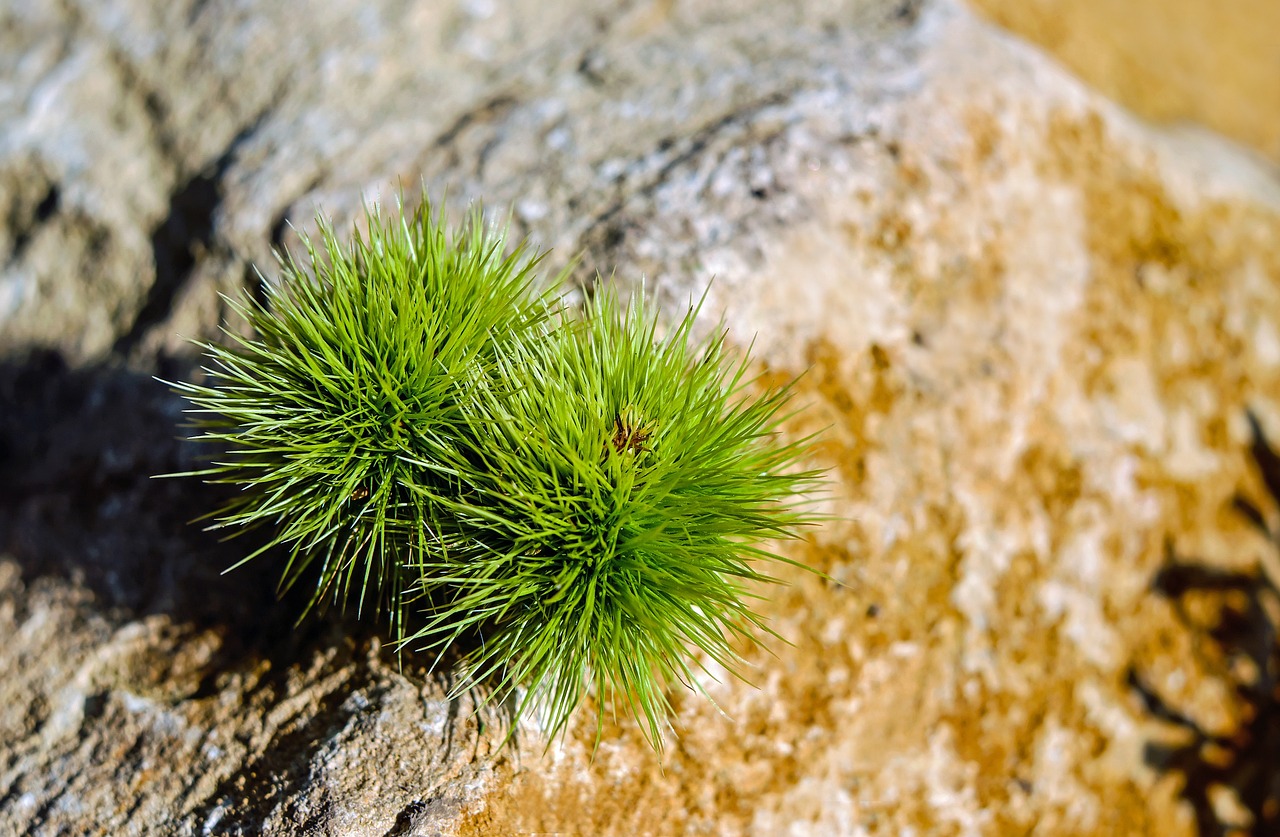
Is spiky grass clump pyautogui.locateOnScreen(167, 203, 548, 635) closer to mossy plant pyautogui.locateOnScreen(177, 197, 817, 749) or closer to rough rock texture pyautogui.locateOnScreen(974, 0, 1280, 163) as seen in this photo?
mossy plant pyautogui.locateOnScreen(177, 197, 817, 749)

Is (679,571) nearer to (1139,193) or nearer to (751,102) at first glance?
(751,102)

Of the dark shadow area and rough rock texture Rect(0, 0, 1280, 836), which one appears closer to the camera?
rough rock texture Rect(0, 0, 1280, 836)

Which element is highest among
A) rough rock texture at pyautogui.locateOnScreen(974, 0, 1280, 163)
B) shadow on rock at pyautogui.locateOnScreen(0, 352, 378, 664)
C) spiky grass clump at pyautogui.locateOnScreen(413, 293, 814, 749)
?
spiky grass clump at pyautogui.locateOnScreen(413, 293, 814, 749)

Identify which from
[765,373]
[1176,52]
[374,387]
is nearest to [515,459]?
[374,387]

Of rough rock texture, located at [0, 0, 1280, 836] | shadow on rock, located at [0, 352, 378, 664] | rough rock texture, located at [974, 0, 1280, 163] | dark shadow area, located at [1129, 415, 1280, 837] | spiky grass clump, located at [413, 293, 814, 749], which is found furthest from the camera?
rough rock texture, located at [974, 0, 1280, 163]

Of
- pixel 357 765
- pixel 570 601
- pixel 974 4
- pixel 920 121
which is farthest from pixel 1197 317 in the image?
pixel 357 765

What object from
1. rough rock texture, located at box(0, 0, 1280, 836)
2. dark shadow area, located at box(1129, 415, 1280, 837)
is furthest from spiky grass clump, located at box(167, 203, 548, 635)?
dark shadow area, located at box(1129, 415, 1280, 837)
